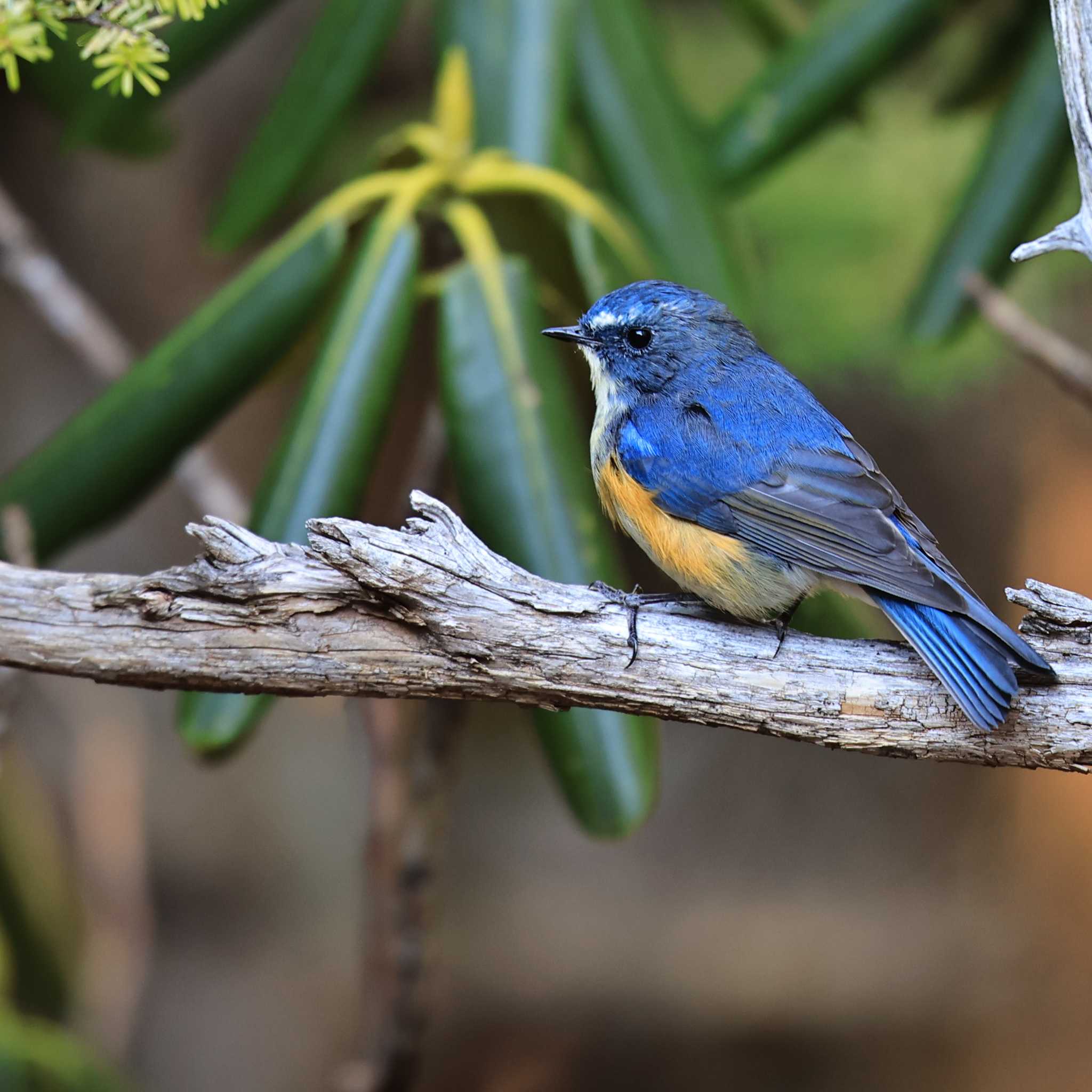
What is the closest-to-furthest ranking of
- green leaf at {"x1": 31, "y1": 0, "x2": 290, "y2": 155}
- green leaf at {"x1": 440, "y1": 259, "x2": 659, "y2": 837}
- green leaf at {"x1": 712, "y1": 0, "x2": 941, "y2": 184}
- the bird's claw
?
the bird's claw
green leaf at {"x1": 440, "y1": 259, "x2": 659, "y2": 837}
green leaf at {"x1": 31, "y1": 0, "x2": 290, "y2": 155}
green leaf at {"x1": 712, "y1": 0, "x2": 941, "y2": 184}

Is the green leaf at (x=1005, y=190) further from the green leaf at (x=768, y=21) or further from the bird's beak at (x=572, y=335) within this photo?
the bird's beak at (x=572, y=335)

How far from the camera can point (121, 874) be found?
3.81 meters

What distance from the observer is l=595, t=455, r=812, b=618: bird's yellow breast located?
188 centimetres

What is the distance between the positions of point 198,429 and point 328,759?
7.76 ft

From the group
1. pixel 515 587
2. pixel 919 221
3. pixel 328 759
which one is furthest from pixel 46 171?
pixel 515 587

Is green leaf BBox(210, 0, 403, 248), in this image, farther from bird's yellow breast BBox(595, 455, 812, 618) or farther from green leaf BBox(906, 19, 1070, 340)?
green leaf BBox(906, 19, 1070, 340)

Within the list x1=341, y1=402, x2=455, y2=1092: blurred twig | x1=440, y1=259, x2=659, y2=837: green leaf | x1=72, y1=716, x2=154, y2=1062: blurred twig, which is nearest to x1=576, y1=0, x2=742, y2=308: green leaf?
x1=440, y1=259, x2=659, y2=837: green leaf

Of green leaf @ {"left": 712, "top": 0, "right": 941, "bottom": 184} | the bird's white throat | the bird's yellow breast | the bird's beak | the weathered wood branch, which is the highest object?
green leaf @ {"left": 712, "top": 0, "right": 941, "bottom": 184}

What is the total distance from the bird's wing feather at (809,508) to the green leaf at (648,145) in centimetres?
66

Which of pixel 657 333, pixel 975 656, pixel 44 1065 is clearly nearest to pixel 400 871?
pixel 44 1065

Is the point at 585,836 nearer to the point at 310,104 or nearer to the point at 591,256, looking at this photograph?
the point at 591,256

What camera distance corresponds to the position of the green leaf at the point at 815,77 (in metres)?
2.62

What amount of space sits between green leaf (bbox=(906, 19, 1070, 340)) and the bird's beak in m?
0.95

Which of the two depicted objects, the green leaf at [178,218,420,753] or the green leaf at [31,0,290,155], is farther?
the green leaf at [31,0,290,155]
